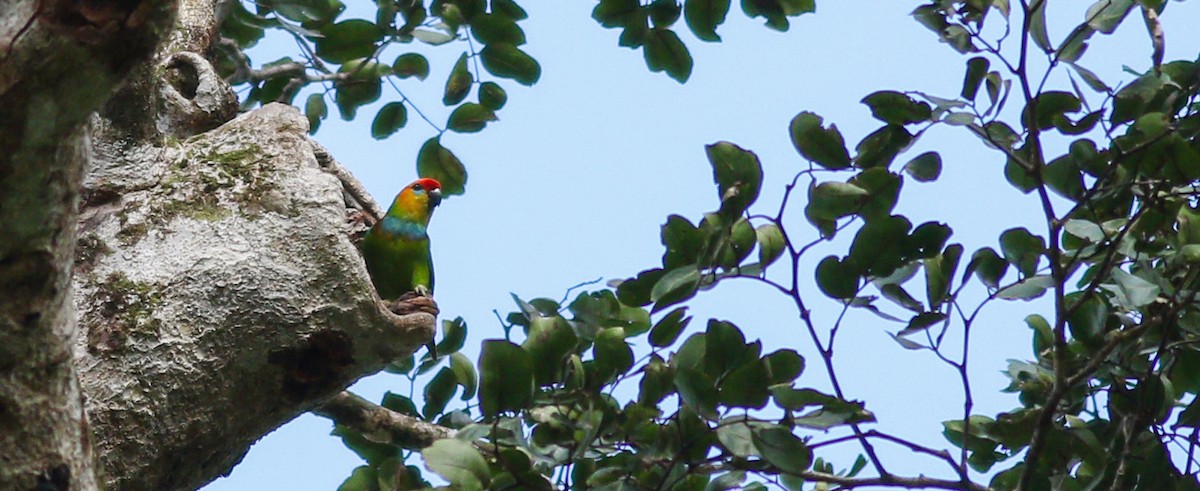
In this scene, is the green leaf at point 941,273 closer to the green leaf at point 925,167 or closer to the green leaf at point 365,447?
the green leaf at point 925,167

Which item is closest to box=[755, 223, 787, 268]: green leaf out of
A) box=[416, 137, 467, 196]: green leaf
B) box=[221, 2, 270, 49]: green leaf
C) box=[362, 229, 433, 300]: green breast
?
box=[416, 137, 467, 196]: green leaf

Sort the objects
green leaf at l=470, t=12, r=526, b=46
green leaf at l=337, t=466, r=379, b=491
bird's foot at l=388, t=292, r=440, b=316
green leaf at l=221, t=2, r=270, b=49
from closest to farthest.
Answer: green leaf at l=337, t=466, r=379, b=491, bird's foot at l=388, t=292, r=440, b=316, green leaf at l=470, t=12, r=526, b=46, green leaf at l=221, t=2, r=270, b=49

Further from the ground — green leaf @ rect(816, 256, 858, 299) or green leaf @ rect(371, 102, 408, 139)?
green leaf @ rect(371, 102, 408, 139)

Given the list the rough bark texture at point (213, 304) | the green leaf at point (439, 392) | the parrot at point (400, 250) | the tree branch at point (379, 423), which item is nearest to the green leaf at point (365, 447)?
the tree branch at point (379, 423)

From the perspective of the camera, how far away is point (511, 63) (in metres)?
3.36

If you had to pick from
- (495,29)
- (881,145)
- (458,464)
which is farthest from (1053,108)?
(495,29)

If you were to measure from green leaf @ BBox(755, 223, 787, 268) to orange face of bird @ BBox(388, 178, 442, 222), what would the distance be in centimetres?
193

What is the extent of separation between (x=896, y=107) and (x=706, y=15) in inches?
38.2

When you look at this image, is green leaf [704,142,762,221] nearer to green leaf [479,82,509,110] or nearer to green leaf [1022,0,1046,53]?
green leaf [1022,0,1046,53]

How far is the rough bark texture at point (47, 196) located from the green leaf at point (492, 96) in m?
1.95

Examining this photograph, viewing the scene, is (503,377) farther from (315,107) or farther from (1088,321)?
(315,107)

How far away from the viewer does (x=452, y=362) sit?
268 centimetres

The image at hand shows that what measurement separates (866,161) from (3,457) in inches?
59.2

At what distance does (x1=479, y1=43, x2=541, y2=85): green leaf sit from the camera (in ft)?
11.0
